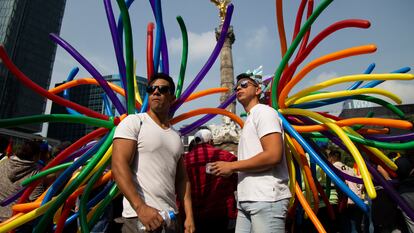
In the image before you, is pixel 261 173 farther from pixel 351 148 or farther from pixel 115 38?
pixel 115 38

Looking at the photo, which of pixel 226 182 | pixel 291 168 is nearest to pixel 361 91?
pixel 291 168

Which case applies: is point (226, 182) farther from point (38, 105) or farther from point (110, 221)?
point (38, 105)

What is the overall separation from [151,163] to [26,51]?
209 ft

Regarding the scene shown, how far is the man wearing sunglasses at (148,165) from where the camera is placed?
1531mm

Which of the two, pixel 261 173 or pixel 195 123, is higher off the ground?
pixel 195 123

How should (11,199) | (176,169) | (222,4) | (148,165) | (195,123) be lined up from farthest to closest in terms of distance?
(222,4) → (195,123) → (11,199) → (176,169) → (148,165)

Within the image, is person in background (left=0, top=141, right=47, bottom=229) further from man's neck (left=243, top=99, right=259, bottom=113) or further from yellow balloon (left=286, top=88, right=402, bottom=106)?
yellow balloon (left=286, top=88, right=402, bottom=106)

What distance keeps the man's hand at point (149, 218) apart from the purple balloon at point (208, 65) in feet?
4.53

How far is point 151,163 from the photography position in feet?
5.55

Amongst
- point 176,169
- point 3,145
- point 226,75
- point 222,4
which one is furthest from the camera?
point 222,4

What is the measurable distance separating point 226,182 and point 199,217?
0.42m

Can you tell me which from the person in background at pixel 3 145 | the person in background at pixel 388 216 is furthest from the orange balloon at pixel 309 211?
the person in background at pixel 3 145

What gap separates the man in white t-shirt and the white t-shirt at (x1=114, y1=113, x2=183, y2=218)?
0.33 metres

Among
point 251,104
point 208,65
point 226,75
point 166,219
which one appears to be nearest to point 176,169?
point 166,219
